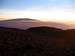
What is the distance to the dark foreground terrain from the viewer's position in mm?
623

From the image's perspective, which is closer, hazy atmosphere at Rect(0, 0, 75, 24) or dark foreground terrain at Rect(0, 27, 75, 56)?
dark foreground terrain at Rect(0, 27, 75, 56)

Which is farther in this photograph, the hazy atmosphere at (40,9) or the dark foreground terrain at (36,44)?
the hazy atmosphere at (40,9)

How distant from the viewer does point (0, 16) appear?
48.1 inches

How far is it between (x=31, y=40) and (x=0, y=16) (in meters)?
0.65

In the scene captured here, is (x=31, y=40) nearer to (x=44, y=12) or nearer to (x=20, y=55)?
(x=20, y=55)

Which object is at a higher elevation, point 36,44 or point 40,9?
point 40,9

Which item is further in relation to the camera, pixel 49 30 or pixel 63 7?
pixel 63 7

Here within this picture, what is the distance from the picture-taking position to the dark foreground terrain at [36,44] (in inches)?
24.5

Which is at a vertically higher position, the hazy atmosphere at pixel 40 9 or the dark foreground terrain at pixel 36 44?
the hazy atmosphere at pixel 40 9

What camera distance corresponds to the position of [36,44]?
64 centimetres

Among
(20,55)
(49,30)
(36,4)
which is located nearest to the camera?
(20,55)

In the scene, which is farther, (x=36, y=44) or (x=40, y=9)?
(x=40, y=9)

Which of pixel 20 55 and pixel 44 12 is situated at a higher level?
pixel 44 12

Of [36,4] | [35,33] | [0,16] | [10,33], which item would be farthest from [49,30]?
[0,16]
